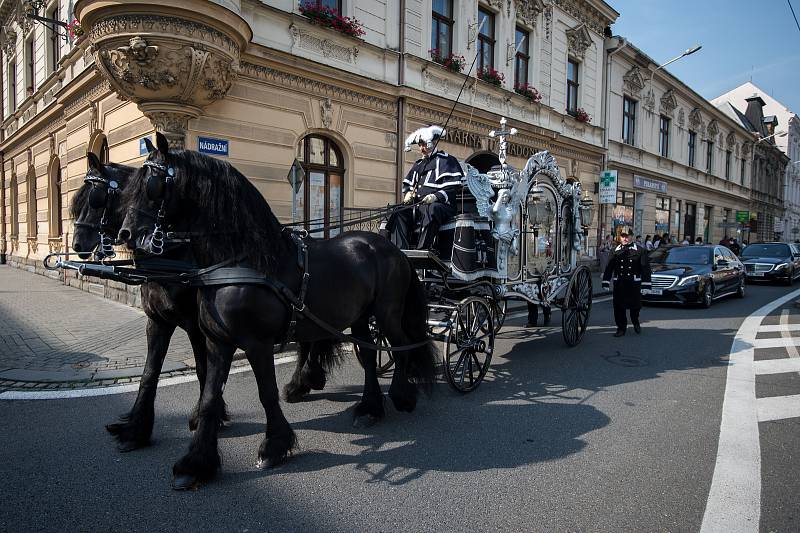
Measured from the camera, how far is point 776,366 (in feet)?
20.7

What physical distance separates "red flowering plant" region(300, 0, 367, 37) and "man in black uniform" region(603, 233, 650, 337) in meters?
7.11

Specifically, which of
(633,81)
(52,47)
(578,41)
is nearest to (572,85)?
(578,41)

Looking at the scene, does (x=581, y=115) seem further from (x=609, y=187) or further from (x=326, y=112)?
(x=326, y=112)

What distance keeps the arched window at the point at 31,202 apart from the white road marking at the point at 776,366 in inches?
744

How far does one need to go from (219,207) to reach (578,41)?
61.6 feet

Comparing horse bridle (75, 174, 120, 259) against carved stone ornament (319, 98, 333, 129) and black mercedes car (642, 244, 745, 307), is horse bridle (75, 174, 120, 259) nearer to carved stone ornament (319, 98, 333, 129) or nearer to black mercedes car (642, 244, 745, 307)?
carved stone ornament (319, 98, 333, 129)

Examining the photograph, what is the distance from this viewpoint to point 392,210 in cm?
554

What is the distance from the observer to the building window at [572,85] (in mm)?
18408

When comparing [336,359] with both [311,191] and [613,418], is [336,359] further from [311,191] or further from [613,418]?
[311,191]

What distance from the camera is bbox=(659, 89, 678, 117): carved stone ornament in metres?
24.6

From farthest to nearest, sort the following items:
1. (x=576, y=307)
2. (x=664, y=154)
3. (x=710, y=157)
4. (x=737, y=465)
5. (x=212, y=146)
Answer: (x=710, y=157) < (x=664, y=154) < (x=212, y=146) < (x=576, y=307) < (x=737, y=465)

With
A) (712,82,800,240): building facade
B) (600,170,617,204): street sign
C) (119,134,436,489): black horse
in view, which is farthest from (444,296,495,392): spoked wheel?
(712,82,800,240): building facade

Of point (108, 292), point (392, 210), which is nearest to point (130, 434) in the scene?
point (392, 210)

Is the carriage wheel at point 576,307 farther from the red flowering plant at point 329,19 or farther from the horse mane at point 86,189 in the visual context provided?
the red flowering plant at point 329,19
